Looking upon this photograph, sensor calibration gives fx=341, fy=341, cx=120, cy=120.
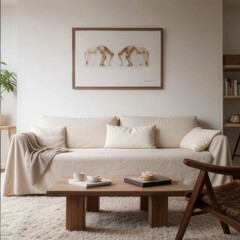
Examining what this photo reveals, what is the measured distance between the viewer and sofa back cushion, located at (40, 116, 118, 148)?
Result: 409cm

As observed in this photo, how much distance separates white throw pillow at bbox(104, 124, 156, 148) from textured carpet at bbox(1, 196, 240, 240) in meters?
0.86

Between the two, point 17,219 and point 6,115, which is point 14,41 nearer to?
point 6,115

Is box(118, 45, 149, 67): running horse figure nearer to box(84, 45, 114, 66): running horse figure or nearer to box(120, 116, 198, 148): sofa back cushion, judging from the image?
box(84, 45, 114, 66): running horse figure

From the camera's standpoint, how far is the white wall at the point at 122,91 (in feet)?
14.6

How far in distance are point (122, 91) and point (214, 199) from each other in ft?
9.16

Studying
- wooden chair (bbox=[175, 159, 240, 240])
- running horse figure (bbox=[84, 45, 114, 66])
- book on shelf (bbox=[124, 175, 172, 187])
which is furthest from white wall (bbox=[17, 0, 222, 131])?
wooden chair (bbox=[175, 159, 240, 240])

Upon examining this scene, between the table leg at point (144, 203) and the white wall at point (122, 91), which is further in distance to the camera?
the white wall at point (122, 91)

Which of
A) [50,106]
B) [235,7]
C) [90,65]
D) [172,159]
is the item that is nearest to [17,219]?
[172,159]

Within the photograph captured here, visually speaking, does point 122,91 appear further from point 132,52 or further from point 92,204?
point 92,204

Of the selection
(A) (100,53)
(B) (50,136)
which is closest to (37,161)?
(B) (50,136)

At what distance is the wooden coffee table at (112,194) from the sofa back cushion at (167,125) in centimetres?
165

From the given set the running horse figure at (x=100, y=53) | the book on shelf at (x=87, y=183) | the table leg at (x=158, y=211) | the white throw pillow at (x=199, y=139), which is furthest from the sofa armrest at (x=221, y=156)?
the running horse figure at (x=100, y=53)

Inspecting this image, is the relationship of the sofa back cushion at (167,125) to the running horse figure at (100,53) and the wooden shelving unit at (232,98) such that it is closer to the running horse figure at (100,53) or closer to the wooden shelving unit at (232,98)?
the wooden shelving unit at (232,98)

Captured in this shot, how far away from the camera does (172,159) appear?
134 inches
